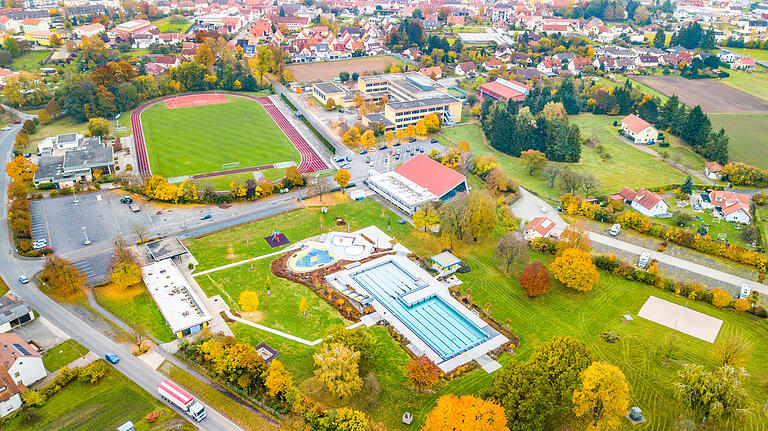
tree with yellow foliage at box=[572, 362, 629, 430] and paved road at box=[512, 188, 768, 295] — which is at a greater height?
tree with yellow foliage at box=[572, 362, 629, 430]

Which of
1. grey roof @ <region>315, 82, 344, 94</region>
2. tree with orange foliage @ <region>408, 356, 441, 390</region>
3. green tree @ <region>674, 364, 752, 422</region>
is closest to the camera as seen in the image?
green tree @ <region>674, 364, 752, 422</region>

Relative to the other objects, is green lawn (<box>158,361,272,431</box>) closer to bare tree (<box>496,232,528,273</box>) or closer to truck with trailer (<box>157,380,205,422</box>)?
truck with trailer (<box>157,380,205,422</box>)

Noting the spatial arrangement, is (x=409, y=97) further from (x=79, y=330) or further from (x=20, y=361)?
(x=20, y=361)

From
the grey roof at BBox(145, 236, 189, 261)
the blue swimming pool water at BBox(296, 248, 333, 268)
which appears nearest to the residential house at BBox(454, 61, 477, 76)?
the blue swimming pool water at BBox(296, 248, 333, 268)

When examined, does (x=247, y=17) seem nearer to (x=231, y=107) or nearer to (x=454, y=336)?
(x=231, y=107)

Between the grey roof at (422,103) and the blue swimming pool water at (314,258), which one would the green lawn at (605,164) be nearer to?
→ the grey roof at (422,103)

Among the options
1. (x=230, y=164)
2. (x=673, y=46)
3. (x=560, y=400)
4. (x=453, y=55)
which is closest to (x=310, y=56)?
(x=453, y=55)

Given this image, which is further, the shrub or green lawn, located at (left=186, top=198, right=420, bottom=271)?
green lawn, located at (left=186, top=198, right=420, bottom=271)
